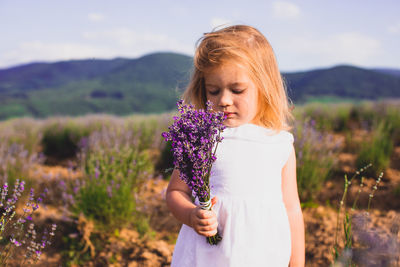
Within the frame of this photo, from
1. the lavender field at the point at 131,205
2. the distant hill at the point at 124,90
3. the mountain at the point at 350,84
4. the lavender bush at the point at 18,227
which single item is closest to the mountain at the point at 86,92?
the distant hill at the point at 124,90

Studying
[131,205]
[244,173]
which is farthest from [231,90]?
[131,205]

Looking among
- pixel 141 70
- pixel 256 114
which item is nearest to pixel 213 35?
pixel 256 114

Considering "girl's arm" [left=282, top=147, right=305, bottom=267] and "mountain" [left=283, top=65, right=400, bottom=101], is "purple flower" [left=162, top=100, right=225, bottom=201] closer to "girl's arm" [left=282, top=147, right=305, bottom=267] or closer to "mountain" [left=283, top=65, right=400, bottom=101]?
"girl's arm" [left=282, top=147, right=305, bottom=267]

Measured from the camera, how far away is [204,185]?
3.80ft

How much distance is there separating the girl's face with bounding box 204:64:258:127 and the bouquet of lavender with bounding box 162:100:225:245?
15.0 inches

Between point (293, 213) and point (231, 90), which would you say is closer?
point (231, 90)

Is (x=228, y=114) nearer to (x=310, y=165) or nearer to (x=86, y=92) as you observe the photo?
(x=310, y=165)

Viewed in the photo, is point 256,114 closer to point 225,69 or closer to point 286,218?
point 225,69

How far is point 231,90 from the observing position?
1.55 metres

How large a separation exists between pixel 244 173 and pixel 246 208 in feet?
0.55

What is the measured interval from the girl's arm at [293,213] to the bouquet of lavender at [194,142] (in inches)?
27.4

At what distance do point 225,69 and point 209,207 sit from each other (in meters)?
0.69

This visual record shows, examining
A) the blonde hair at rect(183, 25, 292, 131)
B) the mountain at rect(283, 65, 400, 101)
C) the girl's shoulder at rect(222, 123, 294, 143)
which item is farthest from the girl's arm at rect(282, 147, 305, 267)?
the mountain at rect(283, 65, 400, 101)

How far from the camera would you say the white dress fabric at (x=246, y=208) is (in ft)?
4.60
